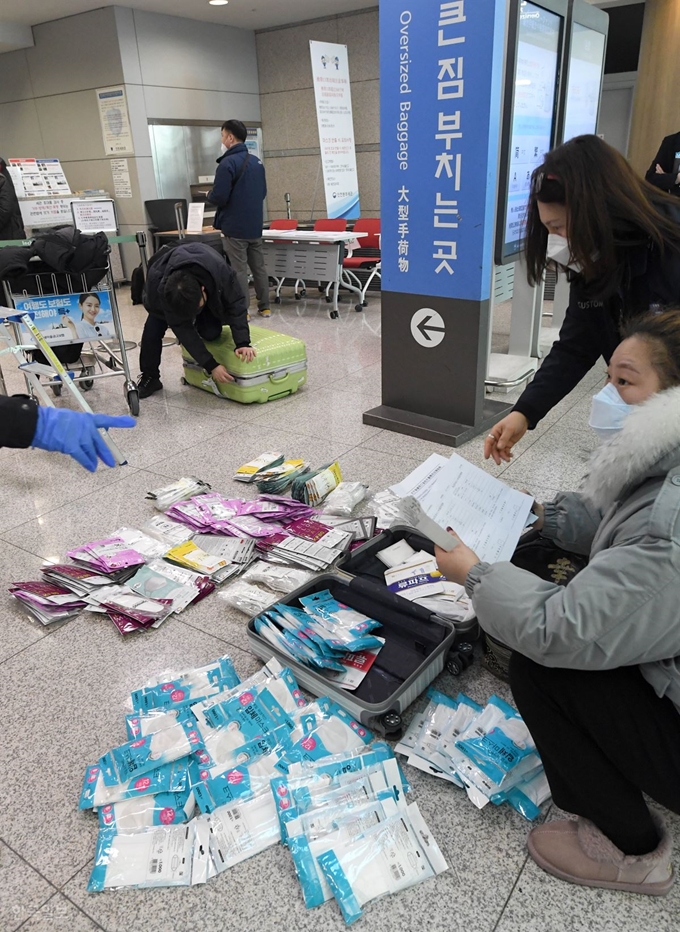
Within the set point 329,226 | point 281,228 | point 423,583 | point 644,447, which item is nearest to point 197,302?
point 423,583

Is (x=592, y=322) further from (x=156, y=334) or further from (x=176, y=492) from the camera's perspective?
(x=156, y=334)

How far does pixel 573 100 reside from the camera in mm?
4078

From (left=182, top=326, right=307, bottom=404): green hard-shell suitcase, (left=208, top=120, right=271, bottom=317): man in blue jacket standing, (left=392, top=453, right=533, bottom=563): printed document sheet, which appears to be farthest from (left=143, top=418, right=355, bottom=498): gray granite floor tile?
(left=208, top=120, right=271, bottom=317): man in blue jacket standing

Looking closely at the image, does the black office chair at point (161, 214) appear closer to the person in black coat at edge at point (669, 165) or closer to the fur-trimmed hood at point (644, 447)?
the person in black coat at edge at point (669, 165)

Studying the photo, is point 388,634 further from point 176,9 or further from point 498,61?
point 176,9

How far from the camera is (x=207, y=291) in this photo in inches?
146

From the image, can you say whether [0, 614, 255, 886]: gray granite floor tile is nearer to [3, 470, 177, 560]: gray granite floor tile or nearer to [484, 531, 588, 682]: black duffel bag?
[3, 470, 177, 560]: gray granite floor tile

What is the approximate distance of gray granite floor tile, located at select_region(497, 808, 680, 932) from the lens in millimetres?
1180

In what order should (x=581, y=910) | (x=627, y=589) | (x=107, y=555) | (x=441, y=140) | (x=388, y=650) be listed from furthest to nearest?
(x=441, y=140), (x=107, y=555), (x=388, y=650), (x=581, y=910), (x=627, y=589)

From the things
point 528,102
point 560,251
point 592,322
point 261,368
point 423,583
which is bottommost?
point 423,583

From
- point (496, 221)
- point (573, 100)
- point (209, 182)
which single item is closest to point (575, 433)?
point (496, 221)

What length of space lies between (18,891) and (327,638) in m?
0.84

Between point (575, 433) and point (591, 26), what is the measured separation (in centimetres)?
258

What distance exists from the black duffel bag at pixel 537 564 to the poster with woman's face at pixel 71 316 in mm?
2847
